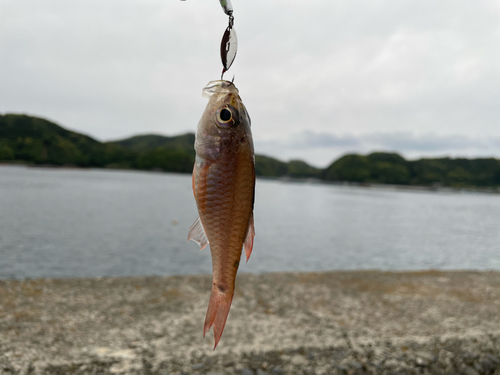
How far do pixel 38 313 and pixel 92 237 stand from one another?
59.3 ft

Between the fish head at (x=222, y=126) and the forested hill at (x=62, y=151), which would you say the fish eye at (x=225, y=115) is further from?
the forested hill at (x=62, y=151)

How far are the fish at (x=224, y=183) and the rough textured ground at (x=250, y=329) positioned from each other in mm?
3515

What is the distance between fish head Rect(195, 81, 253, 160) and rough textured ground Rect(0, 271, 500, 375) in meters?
3.82

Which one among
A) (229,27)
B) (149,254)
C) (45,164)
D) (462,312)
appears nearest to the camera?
(229,27)

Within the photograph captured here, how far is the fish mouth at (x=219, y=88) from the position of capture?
119 centimetres

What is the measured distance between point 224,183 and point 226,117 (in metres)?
0.25

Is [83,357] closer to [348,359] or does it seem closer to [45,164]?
[348,359]

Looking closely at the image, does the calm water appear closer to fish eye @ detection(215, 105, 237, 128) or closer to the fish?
the fish

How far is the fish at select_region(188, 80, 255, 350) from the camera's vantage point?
3.65 feet

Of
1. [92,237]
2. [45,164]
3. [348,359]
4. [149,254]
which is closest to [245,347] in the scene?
[348,359]

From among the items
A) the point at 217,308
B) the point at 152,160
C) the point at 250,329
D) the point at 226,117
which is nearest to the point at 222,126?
the point at 226,117

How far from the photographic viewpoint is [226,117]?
3.74 feet

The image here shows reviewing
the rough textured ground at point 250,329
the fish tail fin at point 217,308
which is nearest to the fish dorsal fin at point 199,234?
the fish tail fin at point 217,308

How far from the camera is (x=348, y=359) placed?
14.2 feet
